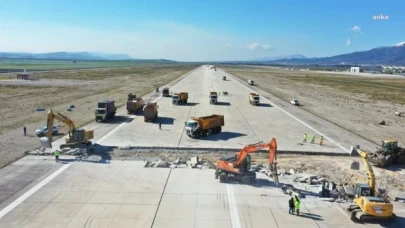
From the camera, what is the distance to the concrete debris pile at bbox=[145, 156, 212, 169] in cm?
3108

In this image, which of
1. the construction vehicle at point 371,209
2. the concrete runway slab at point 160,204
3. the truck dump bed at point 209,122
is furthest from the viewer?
the truck dump bed at point 209,122

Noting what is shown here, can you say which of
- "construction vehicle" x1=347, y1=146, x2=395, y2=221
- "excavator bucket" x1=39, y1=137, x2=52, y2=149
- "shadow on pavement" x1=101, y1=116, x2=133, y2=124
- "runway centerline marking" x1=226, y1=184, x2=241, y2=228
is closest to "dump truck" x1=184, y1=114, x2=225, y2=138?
"shadow on pavement" x1=101, y1=116, x2=133, y2=124

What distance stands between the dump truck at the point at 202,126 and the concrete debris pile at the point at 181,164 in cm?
952

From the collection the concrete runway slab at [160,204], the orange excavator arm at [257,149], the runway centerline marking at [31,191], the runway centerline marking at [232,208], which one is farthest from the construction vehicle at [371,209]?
the runway centerline marking at [31,191]

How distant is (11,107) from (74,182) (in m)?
44.6

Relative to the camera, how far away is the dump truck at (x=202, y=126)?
42125 millimetres

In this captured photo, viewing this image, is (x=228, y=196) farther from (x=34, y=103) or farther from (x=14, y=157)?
(x=34, y=103)

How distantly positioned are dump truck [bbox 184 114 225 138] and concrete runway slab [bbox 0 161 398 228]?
13067mm

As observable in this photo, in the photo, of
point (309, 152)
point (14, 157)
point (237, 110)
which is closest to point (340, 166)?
point (309, 152)

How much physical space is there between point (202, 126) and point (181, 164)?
444 inches

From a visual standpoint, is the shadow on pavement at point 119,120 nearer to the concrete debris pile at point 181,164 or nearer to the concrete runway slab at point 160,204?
the concrete debris pile at point 181,164

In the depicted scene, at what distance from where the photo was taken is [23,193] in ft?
80.5

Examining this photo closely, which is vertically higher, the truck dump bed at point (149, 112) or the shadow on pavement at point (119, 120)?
the truck dump bed at point (149, 112)

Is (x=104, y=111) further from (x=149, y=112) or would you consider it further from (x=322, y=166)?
(x=322, y=166)
